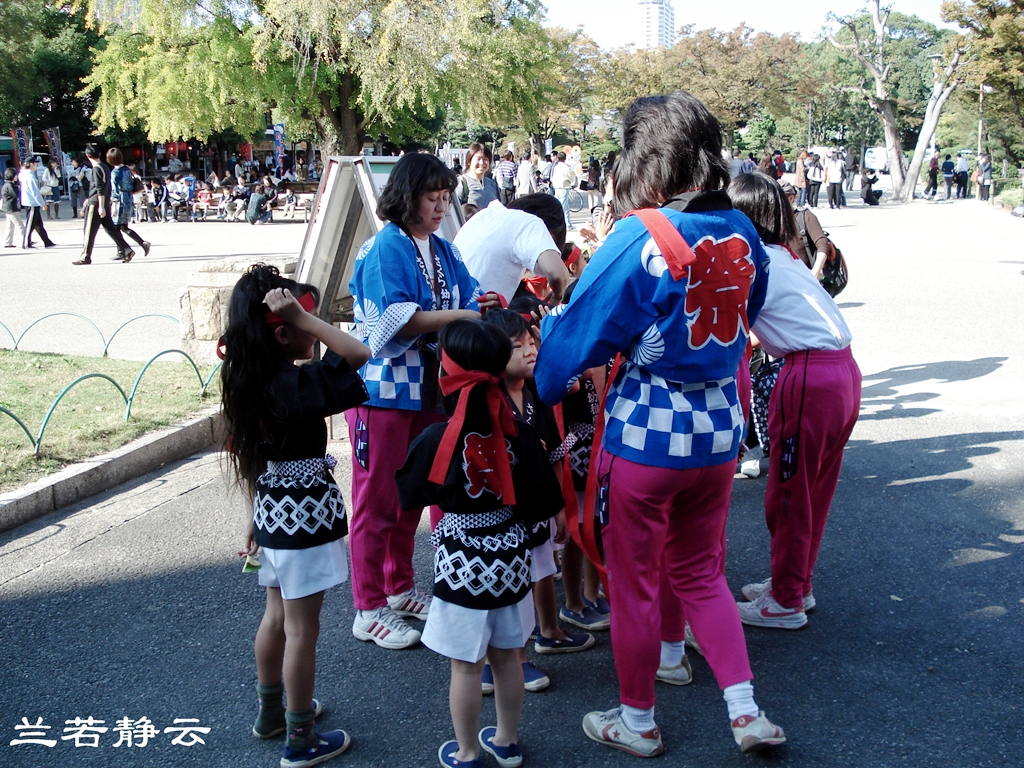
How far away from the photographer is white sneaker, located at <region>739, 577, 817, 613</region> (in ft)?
12.0

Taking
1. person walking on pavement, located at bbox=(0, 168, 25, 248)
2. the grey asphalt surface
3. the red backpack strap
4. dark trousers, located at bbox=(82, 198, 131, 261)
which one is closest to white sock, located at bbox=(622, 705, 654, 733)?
the grey asphalt surface

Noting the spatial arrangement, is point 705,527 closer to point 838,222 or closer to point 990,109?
point 838,222

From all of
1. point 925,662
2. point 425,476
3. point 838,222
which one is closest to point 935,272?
point 838,222

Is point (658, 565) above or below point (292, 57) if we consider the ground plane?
below

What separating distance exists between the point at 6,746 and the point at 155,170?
4150 centimetres

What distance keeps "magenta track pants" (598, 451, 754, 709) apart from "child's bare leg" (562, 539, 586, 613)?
2.75 feet

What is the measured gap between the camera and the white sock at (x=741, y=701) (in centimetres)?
262

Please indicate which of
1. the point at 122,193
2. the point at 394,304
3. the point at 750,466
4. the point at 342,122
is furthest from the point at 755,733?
the point at 342,122

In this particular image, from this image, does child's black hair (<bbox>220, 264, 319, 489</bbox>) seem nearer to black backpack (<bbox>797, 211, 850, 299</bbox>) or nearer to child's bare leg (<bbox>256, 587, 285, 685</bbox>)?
child's bare leg (<bbox>256, 587, 285, 685</bbox>)

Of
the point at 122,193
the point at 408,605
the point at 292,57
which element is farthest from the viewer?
the point at 292,57

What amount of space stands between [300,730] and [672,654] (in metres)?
1.28

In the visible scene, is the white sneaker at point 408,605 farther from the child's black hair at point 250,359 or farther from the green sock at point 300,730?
the child's black hair at point 250,359

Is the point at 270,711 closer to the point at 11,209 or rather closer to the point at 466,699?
the point at 466,699

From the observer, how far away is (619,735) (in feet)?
8.98
